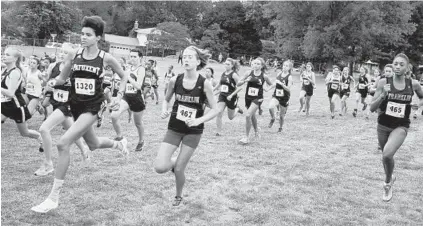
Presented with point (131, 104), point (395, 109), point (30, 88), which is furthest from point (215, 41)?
point (395, 109)

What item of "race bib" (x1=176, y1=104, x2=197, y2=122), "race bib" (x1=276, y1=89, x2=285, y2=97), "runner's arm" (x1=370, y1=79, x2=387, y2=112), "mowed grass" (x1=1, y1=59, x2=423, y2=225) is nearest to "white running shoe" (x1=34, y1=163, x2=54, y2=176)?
"mowed grass" (x1=1, y1=59, x2=423, y2=225)

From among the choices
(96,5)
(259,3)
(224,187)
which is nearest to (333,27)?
(259,3)

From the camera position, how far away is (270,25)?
69.4 m

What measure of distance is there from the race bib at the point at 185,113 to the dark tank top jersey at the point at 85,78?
109 cm

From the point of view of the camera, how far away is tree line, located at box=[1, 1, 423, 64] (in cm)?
4603

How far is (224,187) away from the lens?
21.0ft

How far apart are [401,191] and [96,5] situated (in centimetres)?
11354

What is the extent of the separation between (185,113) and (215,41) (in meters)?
71.4

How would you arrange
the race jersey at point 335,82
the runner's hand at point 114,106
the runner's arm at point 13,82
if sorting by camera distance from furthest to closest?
the race jersey at point 335,82 → the runner's arm at point 13,82 → the runner's hand at point 114,106

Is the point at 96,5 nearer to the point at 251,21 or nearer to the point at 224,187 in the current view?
the point at 251,21

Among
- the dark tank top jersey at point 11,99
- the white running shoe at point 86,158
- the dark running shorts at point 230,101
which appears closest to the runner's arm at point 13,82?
the dark tank top jersey at point 11,99

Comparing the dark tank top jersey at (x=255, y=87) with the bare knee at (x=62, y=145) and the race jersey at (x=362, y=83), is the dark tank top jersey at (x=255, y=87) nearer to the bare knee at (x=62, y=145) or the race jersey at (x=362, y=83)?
the bare knee at (x=62, y=145)

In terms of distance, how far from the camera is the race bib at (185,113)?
517cm

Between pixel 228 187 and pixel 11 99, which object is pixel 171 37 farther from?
pixel 228 187
